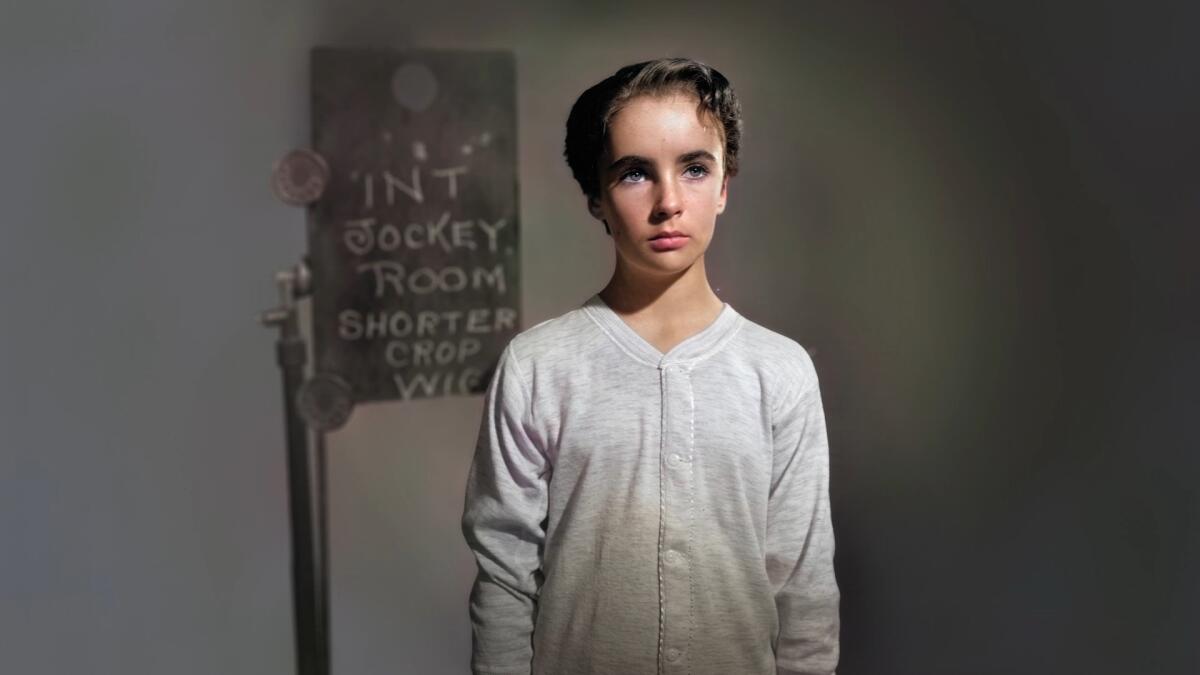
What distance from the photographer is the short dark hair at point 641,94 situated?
941 millimetres

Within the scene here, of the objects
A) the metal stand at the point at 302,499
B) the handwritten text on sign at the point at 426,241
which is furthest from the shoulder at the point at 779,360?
the metal stand at the point at 302,499

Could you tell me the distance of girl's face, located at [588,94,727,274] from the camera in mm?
935

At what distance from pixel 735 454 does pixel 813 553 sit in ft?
0.37

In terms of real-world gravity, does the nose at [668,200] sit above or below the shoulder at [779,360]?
above

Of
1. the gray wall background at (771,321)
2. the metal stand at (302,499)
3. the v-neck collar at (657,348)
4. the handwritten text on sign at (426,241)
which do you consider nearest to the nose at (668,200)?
the v-neck collar at (657,348)

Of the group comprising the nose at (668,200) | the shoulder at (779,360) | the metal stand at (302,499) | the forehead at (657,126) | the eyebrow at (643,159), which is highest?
the forehead at (657,126)

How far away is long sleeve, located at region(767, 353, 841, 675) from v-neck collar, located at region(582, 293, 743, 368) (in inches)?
2.8

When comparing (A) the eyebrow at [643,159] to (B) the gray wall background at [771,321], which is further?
(B) the gray wall background at [771,321]

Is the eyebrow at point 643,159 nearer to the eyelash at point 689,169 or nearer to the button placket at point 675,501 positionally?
the eyelash at point 689,169

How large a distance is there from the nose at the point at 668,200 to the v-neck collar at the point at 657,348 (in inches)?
4.0

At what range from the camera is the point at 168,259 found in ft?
4.37

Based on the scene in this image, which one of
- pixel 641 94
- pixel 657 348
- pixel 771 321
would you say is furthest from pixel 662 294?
pixel 771 321

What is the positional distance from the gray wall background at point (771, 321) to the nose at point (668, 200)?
31 cm

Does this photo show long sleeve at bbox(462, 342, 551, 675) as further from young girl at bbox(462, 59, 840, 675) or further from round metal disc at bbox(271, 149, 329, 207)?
round metal disc at bbox(271, 149, 329, 207)
